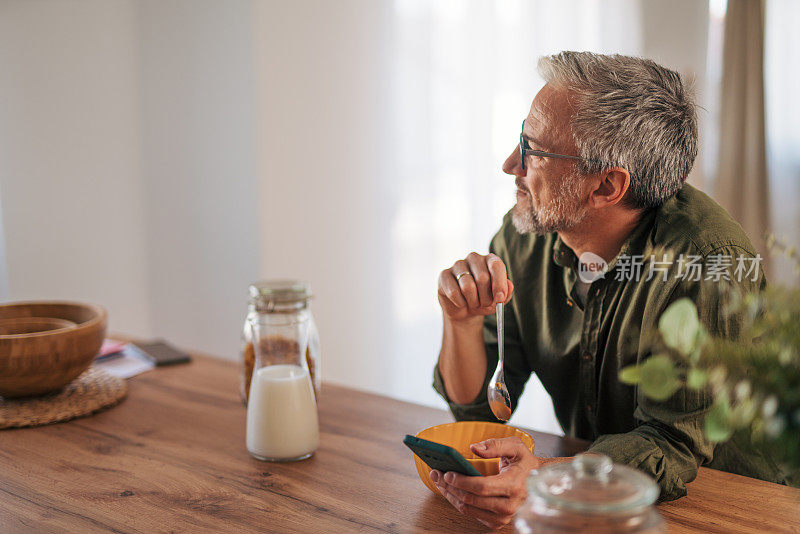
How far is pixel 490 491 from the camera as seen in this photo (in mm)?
879

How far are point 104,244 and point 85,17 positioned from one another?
87 centimetres

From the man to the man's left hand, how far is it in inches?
10.0

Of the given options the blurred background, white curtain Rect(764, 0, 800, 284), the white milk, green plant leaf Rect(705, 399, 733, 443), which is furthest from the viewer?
the blurred background

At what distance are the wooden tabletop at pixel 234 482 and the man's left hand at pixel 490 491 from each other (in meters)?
0.03

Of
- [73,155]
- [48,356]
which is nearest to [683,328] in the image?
[48,356]

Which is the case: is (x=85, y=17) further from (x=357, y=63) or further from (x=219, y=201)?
(x=357, y=63)

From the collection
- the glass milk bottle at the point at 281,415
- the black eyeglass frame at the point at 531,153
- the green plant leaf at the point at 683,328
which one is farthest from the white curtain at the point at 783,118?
the green plant leaf at the point at 683,328

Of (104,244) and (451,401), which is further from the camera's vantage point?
(104,244)

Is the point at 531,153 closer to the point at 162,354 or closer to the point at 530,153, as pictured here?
the point at 530,153

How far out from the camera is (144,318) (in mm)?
3104

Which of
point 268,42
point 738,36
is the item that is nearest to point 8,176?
point 268,42

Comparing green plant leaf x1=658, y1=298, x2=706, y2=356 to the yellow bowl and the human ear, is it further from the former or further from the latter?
the human ear

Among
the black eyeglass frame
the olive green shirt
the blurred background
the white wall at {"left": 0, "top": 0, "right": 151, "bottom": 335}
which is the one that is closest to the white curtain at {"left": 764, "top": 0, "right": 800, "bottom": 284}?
the blurred background

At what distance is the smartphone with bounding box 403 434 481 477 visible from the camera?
87cm
